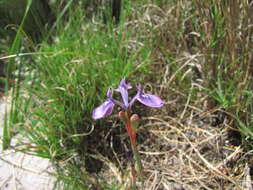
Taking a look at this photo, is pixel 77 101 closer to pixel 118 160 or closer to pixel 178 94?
pixel 118 160

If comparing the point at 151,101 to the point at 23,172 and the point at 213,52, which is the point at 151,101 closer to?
the point at 213,52

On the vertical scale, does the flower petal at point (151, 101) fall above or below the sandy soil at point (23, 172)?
above

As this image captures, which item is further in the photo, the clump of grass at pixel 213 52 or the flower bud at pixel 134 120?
the clump of grass at pixel 213 52

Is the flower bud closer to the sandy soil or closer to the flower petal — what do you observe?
the flower petal

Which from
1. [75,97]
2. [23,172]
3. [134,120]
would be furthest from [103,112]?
[23,172]

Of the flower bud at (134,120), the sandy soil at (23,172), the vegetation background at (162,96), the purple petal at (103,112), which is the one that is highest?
the purple petal at (103,112)

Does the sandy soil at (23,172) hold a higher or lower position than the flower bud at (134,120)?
lower

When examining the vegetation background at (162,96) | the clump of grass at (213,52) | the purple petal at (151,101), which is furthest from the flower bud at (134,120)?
the clump of grass at (213,52)

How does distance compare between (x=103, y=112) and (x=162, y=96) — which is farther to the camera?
(x=162, y=96)

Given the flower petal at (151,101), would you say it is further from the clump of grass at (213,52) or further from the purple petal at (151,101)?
the clump of grass at (213,52)

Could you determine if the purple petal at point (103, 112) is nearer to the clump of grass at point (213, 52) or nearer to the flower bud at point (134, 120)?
the flower bud at point (134, 120)

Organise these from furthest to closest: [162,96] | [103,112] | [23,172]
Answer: [162,96] < [23,172] < [103,112]
